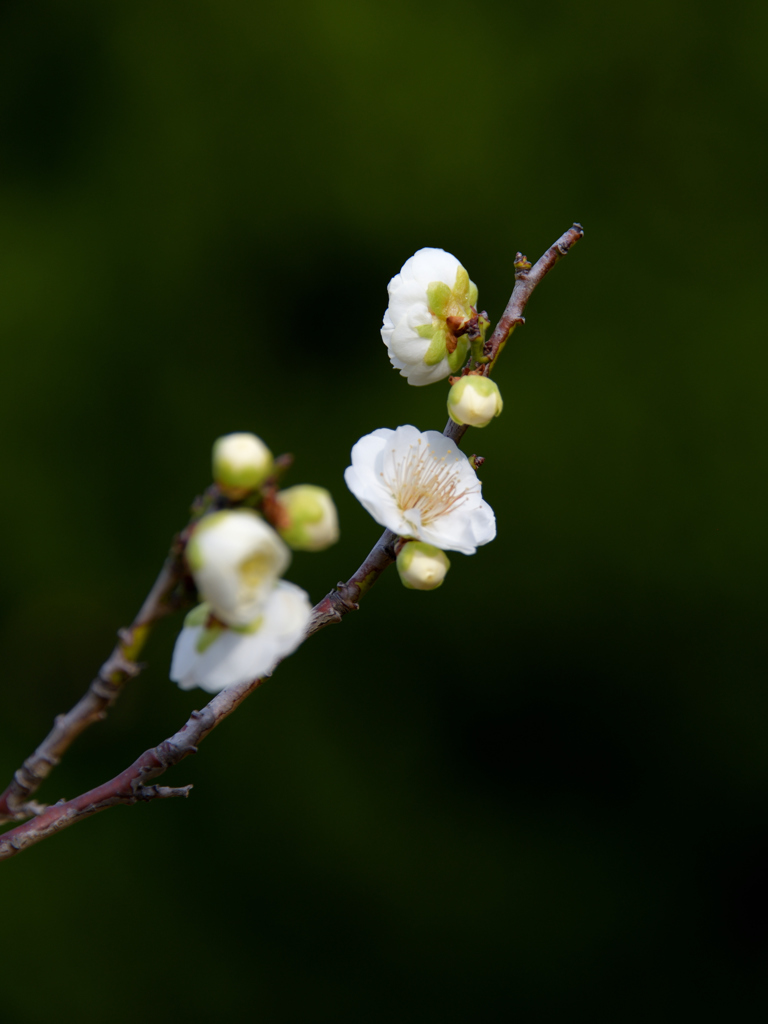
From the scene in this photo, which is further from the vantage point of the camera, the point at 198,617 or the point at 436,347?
the point at 436,347

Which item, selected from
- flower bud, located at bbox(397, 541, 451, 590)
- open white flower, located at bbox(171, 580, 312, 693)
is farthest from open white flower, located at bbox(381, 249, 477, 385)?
open white flower, located at bbox(171, 580, 312, 693)

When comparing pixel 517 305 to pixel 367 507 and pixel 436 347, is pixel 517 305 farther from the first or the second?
pixel 367 507

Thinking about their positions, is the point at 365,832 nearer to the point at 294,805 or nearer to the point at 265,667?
the point at 294,805

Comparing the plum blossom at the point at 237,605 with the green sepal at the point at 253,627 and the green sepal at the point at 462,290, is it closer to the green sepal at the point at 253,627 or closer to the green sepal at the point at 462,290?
the green sepal at the point at 253,627

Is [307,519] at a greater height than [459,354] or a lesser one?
lesser

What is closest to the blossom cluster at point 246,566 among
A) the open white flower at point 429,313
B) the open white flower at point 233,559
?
the open white flower at point 233,559

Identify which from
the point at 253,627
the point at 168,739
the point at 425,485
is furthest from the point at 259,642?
the point at 425,485

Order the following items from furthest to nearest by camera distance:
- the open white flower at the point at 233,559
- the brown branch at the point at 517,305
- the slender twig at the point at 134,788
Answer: the brown branch at the point at 517,305, the slender twig at the point at 134,788, the open white flower at the point at 233,559
